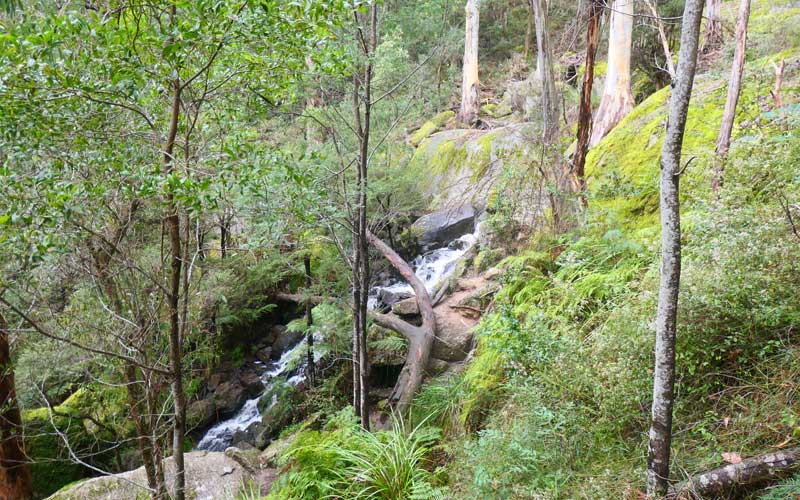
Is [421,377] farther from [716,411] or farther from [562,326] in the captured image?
[716,411]

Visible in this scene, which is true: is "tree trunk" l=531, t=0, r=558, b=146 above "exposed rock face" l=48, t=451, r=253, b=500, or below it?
above

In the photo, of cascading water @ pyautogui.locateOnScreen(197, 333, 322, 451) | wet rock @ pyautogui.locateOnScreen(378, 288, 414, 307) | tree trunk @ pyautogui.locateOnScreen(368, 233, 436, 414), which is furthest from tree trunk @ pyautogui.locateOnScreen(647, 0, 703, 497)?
wet rock @ pyautogui.locateOnScreen(378, 288, 414, 307)

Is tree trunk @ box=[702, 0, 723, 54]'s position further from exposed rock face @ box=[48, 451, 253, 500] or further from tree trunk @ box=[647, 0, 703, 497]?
exposed rock face @ box=[48, 451, 253, 500]

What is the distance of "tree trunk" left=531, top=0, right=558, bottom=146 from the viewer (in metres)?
6.01

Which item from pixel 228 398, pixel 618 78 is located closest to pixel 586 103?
pixel 618 78

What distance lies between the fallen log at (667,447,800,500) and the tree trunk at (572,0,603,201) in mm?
4263

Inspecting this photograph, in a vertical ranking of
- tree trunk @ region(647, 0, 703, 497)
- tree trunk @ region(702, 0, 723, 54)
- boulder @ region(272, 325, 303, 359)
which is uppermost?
tree trunk @ region(702, 0, 723, 54)

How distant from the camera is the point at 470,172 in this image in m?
13.0

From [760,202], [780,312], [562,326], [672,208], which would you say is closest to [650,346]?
[780,312]

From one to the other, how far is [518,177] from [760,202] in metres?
3.23

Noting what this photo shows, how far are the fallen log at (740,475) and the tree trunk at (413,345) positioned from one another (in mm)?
4067

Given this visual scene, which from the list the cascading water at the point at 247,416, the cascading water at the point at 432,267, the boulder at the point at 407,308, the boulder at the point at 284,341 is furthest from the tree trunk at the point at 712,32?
the boulder at the point at 284,341

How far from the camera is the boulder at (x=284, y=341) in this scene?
1114 centimetres

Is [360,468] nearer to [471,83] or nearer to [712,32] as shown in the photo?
Answer: [712,32]
